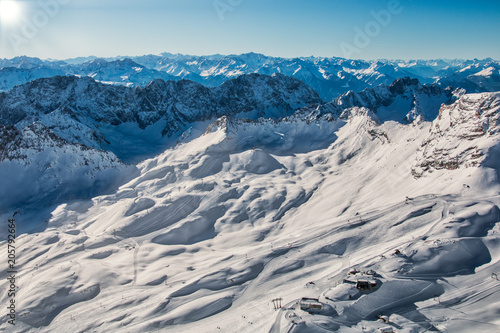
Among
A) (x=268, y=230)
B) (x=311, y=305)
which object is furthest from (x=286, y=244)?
(x=311, y=305)

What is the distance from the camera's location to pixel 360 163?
278ft

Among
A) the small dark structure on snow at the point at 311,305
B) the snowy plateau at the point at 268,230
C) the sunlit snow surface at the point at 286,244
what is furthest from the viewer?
the snowy plateau at the point at 268,230

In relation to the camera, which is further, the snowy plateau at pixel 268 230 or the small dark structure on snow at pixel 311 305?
the snowy plateau at pixel 268 230

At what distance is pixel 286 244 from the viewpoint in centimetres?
4738

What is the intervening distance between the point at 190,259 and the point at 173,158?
58.0m

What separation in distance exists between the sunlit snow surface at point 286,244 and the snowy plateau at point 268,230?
23cm

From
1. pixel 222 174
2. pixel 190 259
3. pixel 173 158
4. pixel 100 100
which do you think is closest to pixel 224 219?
pixel 190 259

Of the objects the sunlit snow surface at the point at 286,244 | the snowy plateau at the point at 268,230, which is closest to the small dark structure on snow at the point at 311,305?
the snowy plateau at the point at 268,230

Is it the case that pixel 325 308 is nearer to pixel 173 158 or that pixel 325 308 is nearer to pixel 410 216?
pixel 410 216

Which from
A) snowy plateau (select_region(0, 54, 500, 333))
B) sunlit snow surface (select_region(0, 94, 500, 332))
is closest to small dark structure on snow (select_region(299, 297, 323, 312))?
snowy plateau (select_region(0, 54, 500, 333))

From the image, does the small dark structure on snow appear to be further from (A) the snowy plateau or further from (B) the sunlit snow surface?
(B) the sunlit snow surface

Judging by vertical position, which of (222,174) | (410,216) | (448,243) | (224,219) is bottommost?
(448,243)

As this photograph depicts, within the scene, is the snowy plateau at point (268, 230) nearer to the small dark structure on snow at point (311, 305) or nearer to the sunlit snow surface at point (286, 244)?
the small dark structure on snow at point (311, 305)

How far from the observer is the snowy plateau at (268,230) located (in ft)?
108
